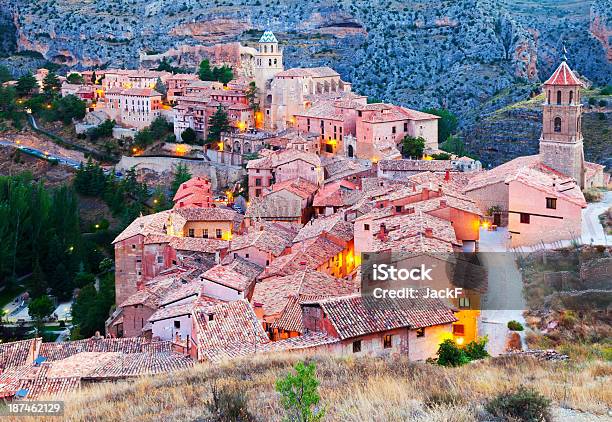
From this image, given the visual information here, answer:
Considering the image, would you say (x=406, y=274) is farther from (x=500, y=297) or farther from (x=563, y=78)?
(x=563, y=78)

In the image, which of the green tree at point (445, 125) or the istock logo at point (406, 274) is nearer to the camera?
the istock logo at point (406, 274)

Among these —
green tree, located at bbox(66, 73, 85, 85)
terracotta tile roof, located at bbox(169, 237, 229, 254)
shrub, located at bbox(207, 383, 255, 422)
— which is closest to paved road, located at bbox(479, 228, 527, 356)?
shrub, located at bbox(207, 383, 255, 422)

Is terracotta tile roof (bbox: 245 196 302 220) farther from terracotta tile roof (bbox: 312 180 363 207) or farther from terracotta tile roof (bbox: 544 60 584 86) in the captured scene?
terracotta tile roof (bbox: 544 60 584 86)

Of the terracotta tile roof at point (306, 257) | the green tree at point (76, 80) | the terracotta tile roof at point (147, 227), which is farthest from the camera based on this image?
the green tree at point (76, 80)

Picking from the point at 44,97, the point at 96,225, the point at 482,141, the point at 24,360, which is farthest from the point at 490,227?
the point at 44,97

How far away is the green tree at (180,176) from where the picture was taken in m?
40.8

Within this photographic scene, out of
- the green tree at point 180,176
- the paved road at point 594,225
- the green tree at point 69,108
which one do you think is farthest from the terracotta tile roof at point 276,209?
the green tree at point 69,108

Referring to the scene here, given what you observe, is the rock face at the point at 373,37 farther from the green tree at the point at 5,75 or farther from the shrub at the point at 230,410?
the shrub at the point at 230,410

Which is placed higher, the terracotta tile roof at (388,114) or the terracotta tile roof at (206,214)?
the terracotta tile roof at (388,114)

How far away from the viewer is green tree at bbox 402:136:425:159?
119ft

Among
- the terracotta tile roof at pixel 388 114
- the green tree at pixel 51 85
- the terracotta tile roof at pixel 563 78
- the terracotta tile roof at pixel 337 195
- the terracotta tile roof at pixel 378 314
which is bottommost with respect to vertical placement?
the terracotta tile roof at pixel 378 314

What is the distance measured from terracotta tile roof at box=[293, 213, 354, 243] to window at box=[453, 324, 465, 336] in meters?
9.00

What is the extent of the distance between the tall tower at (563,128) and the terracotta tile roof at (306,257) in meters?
6.57

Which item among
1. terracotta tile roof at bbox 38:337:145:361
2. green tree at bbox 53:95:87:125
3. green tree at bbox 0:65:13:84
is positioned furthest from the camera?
green tree at bbox 0:65:13:84
